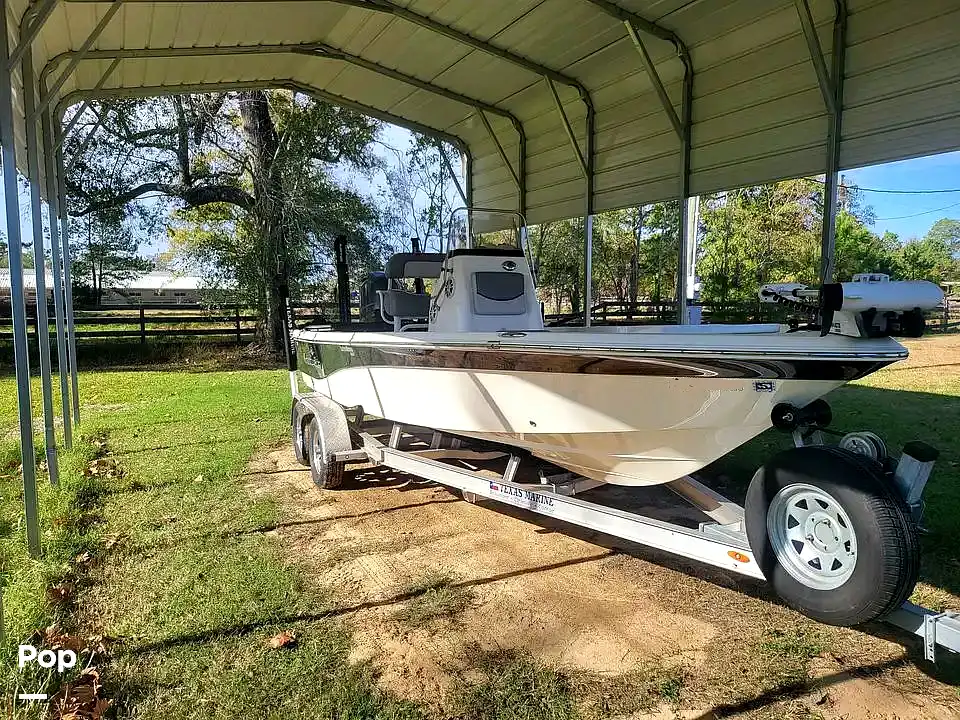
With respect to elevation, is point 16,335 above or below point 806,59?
below

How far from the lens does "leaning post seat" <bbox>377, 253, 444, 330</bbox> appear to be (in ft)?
19.1

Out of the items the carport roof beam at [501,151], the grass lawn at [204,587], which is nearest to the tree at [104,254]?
the grass lawn at [204,587]

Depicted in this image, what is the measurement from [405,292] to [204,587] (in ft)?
10.5

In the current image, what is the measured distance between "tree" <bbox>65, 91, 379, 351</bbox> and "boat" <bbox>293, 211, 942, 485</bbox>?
9.66m

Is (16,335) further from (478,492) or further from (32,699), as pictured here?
(478,492)

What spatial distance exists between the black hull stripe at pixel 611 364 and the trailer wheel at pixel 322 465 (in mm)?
667

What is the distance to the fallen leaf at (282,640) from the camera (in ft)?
9.27

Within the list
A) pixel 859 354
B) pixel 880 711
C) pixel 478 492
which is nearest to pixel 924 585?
pixel 880 711

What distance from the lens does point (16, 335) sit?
134 inches

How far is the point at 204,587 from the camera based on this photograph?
3.39 m

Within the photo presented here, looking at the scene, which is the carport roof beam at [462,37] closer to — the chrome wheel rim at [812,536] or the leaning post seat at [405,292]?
the leaning post seat at [405,292]

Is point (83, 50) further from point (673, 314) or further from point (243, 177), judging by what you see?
point (243, 177)

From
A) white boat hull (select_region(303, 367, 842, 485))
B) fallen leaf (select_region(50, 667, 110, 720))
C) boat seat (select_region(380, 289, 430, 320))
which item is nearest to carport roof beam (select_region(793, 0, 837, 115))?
boat seat (select_region(380, 289, 430, 320))

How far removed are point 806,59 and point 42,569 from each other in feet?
22.2
